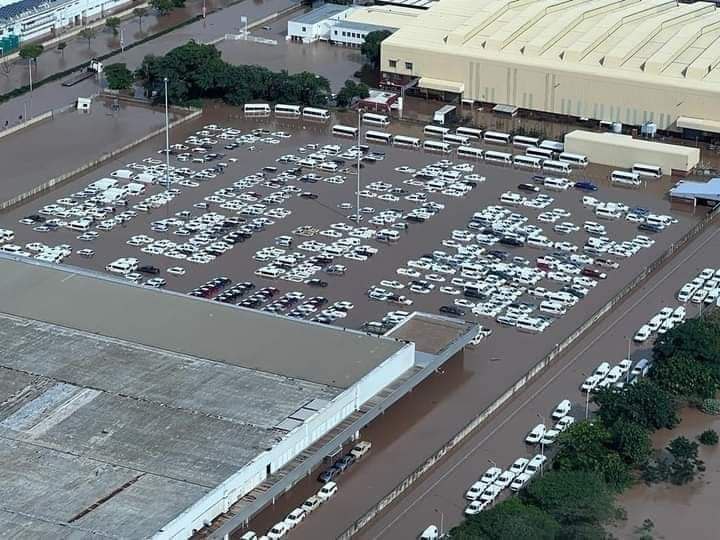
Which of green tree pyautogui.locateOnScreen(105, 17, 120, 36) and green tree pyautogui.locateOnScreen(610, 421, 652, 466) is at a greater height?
green tree pyautogui.locateOnScreen(105, 17, 120, 36)

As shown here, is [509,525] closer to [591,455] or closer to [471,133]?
[591,455]

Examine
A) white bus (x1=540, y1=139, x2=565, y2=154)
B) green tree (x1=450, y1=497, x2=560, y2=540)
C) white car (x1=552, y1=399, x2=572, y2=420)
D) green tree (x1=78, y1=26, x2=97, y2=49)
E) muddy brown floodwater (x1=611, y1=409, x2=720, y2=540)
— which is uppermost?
green tree (x1=78, y1=26, x2=97, y2=49)

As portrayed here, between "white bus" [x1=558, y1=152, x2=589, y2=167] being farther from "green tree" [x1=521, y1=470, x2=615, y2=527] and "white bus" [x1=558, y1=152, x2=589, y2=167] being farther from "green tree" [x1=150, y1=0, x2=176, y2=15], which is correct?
"green tree" [x1=150, y1=0, x2=176, y2=15]

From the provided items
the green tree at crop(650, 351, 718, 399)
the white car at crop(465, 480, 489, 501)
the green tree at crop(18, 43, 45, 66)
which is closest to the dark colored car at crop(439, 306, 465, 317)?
the green tree at crop(650, 351, 718, 399)

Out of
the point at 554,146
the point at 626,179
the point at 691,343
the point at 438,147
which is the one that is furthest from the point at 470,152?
the point at 691,343

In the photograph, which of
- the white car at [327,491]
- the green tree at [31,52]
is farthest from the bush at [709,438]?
the green tree at [31,52]

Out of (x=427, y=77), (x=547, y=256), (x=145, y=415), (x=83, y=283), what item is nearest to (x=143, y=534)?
(x=145, y=415)
